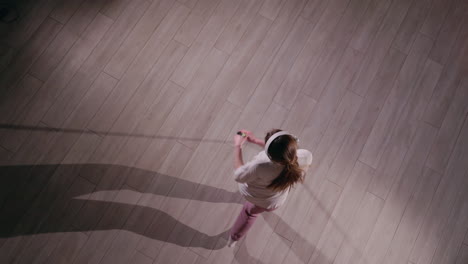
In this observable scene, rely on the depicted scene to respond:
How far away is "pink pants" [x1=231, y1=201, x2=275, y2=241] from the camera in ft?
Result: 7.00

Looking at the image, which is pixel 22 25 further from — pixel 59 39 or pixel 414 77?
pixel 414 77

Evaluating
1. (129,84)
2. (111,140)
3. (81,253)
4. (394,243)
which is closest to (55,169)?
(111,140)

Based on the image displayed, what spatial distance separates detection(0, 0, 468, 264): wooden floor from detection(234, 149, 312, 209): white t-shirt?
2.58ft

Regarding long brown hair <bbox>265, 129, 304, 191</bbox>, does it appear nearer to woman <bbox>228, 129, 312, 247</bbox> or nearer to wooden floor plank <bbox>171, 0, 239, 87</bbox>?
woman <bbox>228, 129, 312, 247</bbox>

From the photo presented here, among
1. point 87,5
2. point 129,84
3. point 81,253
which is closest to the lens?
point 81,253

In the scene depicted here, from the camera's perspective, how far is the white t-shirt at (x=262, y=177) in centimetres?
165

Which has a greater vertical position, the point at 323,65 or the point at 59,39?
the point at 323,65

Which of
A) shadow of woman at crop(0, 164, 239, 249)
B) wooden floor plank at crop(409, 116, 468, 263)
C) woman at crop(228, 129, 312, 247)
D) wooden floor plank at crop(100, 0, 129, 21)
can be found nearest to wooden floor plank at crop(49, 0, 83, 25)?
wooden floor plank at crop(100, 0, 129, 21)

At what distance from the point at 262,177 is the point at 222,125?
122 cm

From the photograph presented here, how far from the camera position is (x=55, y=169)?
106 inches

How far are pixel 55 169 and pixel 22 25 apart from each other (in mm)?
1513

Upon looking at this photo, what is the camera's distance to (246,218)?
2.23 meters

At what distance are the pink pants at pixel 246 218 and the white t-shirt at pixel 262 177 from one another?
0.18 metres

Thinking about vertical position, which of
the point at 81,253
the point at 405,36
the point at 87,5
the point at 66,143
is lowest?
the point at 81,253
